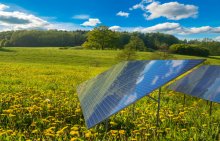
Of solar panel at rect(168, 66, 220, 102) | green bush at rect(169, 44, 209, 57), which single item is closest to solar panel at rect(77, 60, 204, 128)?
solar panel at rect(168, 66, 220, 102)

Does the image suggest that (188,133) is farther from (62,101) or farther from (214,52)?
(214,52)

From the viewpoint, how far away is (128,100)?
5223 mm

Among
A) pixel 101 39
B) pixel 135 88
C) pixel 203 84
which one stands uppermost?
pixel 101 39

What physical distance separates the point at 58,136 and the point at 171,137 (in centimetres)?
244

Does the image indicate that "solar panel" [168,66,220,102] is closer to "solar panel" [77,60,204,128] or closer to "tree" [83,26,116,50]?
"solar panel" [77,60,204,128]

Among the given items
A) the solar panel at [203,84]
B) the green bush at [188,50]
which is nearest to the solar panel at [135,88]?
the solar panel at [203,84]

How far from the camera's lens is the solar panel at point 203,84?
9009 millimetres

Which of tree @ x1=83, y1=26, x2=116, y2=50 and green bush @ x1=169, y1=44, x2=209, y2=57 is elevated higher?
tree @ x1=83, y1=26, x2=116, y2=50

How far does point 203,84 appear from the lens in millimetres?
10016

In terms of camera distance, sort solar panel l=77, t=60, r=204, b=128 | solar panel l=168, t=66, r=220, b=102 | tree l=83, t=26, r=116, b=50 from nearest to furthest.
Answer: solar panel l=77, t=60, r=204, b=128
solar panel l=168, t=66, r=220, b=102
tree l=83, t=26, r=116, b=50

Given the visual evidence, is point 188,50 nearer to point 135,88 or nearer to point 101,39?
point 101,39

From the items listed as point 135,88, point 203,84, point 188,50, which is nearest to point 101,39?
point 188,50

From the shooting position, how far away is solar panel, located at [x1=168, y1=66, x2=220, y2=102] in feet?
29.6

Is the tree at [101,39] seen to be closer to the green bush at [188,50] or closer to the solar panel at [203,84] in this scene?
the green bush at [188,50]
